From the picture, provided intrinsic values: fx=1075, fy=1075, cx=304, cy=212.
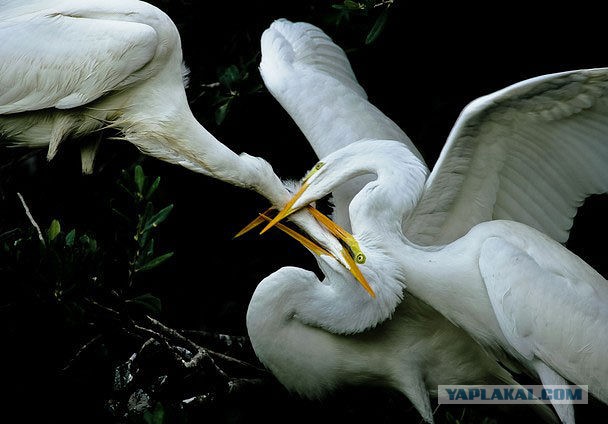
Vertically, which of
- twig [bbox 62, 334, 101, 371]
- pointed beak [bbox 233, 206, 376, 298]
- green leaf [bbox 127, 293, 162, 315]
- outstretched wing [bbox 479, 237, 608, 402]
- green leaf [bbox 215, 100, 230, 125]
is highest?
outstretched wing [bbox 479, 237, 608, 402]

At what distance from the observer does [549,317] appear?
326 centimetres

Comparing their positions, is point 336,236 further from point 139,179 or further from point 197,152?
point 139,179

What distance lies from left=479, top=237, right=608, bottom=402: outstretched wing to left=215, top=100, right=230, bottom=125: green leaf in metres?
1.15

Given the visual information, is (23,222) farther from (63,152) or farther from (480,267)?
(480,267)

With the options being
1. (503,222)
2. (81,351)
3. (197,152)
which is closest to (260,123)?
(197,152)

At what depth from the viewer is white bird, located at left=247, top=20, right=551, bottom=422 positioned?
3.50 m

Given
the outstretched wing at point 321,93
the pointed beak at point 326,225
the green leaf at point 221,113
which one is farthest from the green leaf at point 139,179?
the outstretched wing at point 321,93

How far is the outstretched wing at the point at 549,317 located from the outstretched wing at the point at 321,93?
3.02 ft

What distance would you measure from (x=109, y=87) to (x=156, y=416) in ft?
4.26

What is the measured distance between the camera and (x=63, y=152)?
4.11 metres

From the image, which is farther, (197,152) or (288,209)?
(197,152)

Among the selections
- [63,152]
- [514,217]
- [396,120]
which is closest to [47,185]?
[63,152]

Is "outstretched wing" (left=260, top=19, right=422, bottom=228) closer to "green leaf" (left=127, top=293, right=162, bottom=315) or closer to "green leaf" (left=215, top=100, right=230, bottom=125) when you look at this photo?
"green leaf" (left=215, top=100, right=230, bottom=125)

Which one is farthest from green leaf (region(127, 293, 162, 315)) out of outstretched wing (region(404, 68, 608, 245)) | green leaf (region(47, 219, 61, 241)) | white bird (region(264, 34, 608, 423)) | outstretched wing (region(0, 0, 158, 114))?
outstretched wing (region(404, 68, 608, 245))
